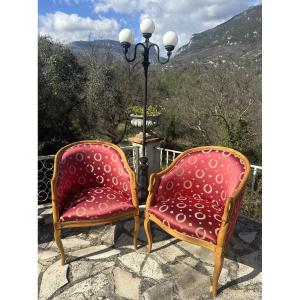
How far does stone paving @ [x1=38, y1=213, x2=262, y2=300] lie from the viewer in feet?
5.34

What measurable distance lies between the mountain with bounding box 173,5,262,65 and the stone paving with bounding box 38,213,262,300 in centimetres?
702

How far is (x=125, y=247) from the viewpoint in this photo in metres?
2.08

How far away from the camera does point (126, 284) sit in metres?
1.69

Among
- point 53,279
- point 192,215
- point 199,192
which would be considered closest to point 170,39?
point 199,192

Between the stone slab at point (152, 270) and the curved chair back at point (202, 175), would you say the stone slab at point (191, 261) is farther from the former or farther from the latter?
the curved chair back at point (202, 175)

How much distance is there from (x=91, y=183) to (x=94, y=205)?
0.39 m

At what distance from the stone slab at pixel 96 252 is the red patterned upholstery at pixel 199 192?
49 cm

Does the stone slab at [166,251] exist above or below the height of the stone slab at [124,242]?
below

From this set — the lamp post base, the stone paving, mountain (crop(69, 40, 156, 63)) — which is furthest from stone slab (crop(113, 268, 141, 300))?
mountain (crop(69, 40, 156, 63))

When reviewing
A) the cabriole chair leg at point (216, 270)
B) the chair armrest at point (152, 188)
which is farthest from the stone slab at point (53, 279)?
the cabriole chair leg at point (216, 270)

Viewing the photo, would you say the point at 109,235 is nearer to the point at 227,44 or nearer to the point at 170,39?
the point at 170,39

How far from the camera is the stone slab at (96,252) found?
1969 millimetres
